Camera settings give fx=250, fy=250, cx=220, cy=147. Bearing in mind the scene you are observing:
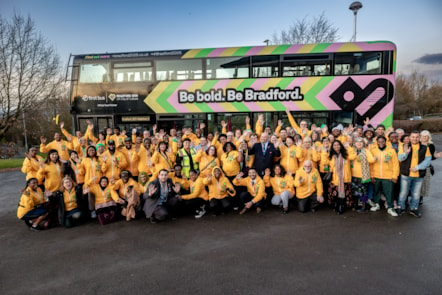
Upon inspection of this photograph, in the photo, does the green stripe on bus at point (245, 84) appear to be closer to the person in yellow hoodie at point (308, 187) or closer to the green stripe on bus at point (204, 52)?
the green stripe on bus at point (204, 52)

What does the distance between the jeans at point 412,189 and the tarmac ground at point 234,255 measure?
29cm

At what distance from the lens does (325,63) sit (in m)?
7.56

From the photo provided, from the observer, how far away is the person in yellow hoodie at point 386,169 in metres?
4.87

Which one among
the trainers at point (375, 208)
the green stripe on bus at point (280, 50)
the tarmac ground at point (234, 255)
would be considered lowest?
the tarmac ground at point (234, 255)

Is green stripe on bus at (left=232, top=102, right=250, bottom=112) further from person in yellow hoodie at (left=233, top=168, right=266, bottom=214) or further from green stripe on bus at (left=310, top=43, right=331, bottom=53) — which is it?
person in yellow hoodie at (left=233, top=168, right=266, bottom=214)

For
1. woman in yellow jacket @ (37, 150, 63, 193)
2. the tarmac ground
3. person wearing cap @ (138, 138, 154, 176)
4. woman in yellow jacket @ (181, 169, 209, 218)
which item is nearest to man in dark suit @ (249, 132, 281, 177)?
the tarmac ground

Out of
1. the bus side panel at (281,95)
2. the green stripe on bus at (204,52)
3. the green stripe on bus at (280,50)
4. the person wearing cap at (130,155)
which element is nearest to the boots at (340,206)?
the bus side panel at (281,95)

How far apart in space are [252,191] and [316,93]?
411cm

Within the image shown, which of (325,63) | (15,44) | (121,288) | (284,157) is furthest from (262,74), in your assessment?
(15,44)

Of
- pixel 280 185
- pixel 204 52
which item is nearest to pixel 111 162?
pixel 280 185

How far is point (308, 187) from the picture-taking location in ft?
17.3

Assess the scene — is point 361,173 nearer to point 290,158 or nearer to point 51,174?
point 290,158

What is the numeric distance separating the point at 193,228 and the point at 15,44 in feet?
51.4

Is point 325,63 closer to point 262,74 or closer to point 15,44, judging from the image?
point 262,74
